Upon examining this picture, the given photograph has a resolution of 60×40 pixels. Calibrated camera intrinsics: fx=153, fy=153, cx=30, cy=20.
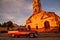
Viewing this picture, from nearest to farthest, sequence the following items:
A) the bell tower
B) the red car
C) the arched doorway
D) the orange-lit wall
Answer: the red car → the orange-lit wall → the arched doorway → the bell tower

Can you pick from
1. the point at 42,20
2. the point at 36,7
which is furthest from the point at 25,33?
the point at 36,7

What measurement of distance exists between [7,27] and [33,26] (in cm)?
557

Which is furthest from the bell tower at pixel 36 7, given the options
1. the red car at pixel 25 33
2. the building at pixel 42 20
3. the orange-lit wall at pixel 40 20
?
the red car at pixel 25 33

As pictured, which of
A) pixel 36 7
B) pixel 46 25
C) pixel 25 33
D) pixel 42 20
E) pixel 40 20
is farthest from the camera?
pixel 36 7

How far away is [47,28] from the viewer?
97.4 ft

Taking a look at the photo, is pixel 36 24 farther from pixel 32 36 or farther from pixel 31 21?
pixel 32 36

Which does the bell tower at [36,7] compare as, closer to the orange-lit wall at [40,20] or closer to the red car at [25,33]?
the orange-lit wall at [40,20]

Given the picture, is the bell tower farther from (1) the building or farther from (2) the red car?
(2) the red car

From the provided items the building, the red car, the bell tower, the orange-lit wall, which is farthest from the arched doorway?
the red car

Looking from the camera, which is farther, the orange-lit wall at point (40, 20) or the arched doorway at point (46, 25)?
the arched doorway at point (46, 25)

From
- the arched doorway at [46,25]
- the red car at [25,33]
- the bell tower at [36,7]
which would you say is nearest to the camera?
the red car at [25,33]

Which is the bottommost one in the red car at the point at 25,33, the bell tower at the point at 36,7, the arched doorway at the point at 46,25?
the red car at the point at 25,33

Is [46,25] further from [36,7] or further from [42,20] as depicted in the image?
[36,7]

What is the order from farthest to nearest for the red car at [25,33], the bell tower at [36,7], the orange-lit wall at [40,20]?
the bell tower at [36,7] < the orange-lit wall at [40,20] < the red car at [25,33]
